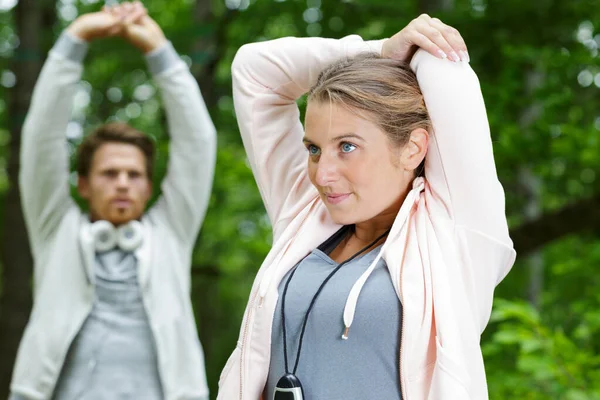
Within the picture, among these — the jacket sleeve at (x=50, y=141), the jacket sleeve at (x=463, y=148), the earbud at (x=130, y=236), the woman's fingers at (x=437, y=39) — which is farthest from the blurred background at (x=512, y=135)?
the jacket sleeve at (x=50, y=141)

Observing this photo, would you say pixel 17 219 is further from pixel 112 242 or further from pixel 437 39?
pixel 437 39

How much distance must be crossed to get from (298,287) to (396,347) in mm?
225

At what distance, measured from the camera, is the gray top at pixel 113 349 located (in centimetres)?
284

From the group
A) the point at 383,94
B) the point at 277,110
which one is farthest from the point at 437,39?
the point at 277,110

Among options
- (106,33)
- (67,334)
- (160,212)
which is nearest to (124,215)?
(160,212)

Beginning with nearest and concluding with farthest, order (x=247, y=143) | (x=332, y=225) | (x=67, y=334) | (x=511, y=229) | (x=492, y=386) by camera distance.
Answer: (x=332, y=225)
(x=247, y=143)
(x=67, y=334)
(x=492, y=386)
(x=511, y=229)

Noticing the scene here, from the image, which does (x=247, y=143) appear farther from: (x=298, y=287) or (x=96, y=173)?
(x=96, y=173)

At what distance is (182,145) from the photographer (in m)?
3.18

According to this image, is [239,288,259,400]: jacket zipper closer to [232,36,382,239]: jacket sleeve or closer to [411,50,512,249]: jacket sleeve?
[232,36,382,239]: jacket sleeve

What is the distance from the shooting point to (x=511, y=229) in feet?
17.3

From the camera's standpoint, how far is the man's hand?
309cm

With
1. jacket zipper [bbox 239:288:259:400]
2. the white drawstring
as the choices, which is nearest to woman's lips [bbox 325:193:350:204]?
the white drawstring

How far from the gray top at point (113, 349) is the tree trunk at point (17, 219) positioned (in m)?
3.40

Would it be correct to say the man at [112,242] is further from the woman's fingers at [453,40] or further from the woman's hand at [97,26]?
the woman's fingers at [453,40]
